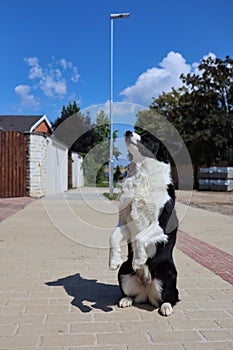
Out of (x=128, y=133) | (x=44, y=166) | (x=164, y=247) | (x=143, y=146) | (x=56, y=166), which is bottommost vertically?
(x=164, y=247)

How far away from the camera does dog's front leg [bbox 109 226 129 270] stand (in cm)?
328

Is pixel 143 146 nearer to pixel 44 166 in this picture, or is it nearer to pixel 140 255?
pixel 140 255

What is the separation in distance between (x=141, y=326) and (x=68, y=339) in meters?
0.68

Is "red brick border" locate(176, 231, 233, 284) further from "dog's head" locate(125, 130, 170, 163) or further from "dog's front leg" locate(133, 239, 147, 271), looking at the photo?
"dog's head" locate(125, 130, 170, 163)

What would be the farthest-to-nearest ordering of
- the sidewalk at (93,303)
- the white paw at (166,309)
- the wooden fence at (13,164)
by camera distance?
1. the wooden fence at (13,164)
2. the white paw at (166,309)
3. the sidewalk at (93,303)

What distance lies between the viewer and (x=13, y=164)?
18625 millimetres

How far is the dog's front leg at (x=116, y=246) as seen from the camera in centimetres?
328


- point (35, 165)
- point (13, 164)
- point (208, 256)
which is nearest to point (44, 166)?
point (35, 165)

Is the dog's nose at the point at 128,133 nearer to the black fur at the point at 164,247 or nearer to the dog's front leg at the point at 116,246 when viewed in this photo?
the black fur at the point at 164,247

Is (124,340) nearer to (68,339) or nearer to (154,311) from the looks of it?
(68,339)

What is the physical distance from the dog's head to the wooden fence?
52.4 ft

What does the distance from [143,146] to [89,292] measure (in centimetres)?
203

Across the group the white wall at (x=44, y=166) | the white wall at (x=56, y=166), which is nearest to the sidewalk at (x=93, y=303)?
the white wall at (x=44, y=166)

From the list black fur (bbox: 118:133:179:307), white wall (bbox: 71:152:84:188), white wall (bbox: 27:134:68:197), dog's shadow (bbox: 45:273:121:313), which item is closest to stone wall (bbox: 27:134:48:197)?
white wall (bbox: 27:134:68:197)
